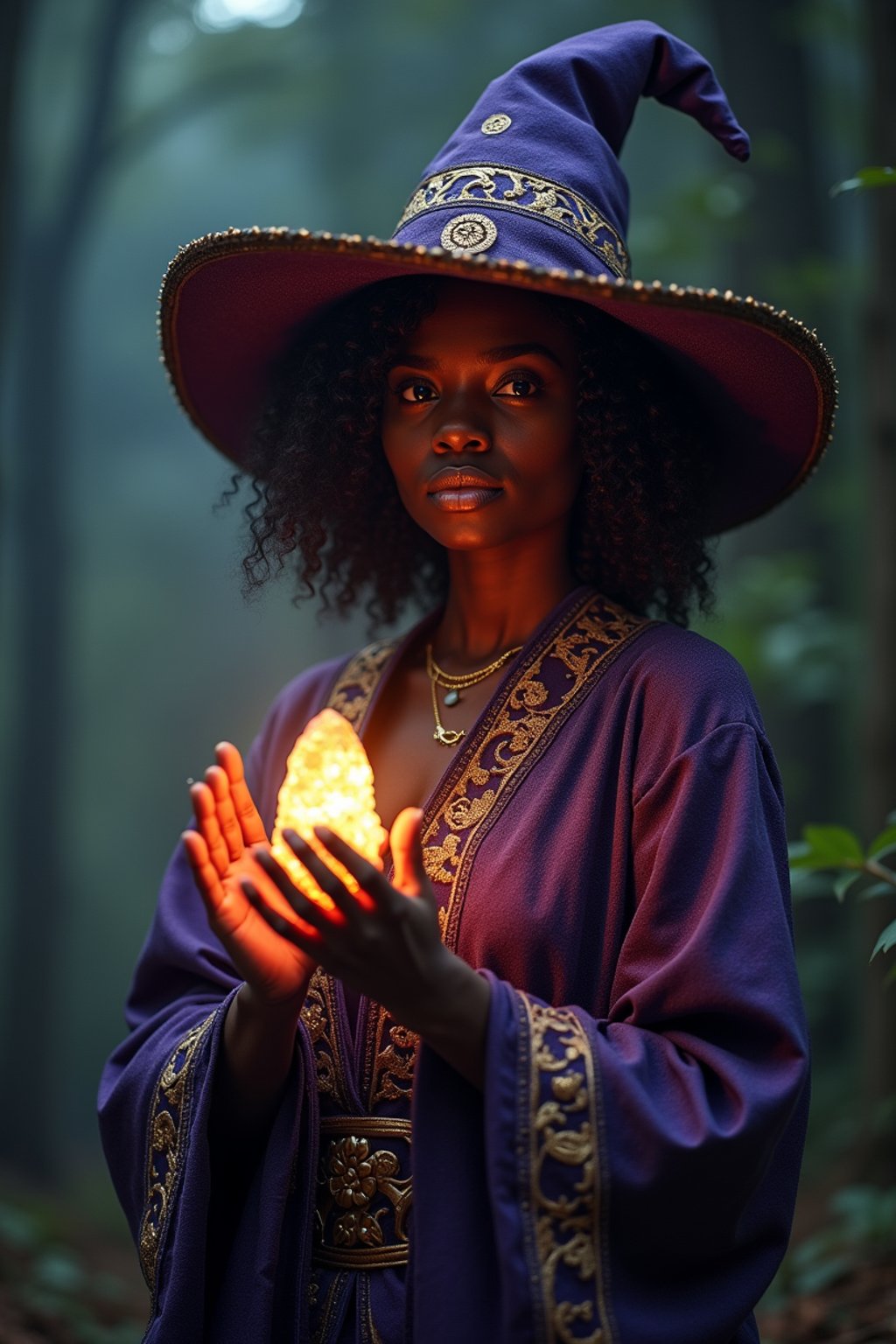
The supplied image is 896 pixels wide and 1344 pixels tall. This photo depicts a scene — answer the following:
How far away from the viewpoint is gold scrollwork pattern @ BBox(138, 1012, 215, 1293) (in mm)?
1938

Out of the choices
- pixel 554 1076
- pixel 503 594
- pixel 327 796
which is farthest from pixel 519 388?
pixel 554 1076

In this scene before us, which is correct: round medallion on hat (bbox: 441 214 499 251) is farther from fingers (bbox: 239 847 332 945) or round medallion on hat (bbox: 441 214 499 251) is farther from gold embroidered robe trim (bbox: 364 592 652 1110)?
fingers (bbox: 239 847 332 945)

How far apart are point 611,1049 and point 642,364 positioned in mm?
1127

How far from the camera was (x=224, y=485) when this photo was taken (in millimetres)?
3621

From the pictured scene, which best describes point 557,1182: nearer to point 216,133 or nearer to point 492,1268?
point 492,1268

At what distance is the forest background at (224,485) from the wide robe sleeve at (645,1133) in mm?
855

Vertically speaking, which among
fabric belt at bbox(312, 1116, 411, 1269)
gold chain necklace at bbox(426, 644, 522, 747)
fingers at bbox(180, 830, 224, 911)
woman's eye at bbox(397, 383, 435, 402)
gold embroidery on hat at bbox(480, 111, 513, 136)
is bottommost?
fabric belt at bbox(312, 1116, 411, 1269)

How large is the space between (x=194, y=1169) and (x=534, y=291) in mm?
1435

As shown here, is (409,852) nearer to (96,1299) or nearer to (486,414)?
(486,414)

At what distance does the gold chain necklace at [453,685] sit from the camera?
2229 millimetres

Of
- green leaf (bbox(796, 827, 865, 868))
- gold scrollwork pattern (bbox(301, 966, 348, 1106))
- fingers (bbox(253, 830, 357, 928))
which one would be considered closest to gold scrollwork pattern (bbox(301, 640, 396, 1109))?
gold scrollwork pattern (bbox(301, 966, 348, 1106))

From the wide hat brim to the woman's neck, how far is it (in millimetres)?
329

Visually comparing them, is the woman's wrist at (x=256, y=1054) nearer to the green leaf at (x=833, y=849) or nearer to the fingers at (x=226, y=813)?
the fingers at (x=226, y=813)

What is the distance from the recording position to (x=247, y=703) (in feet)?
47.1
